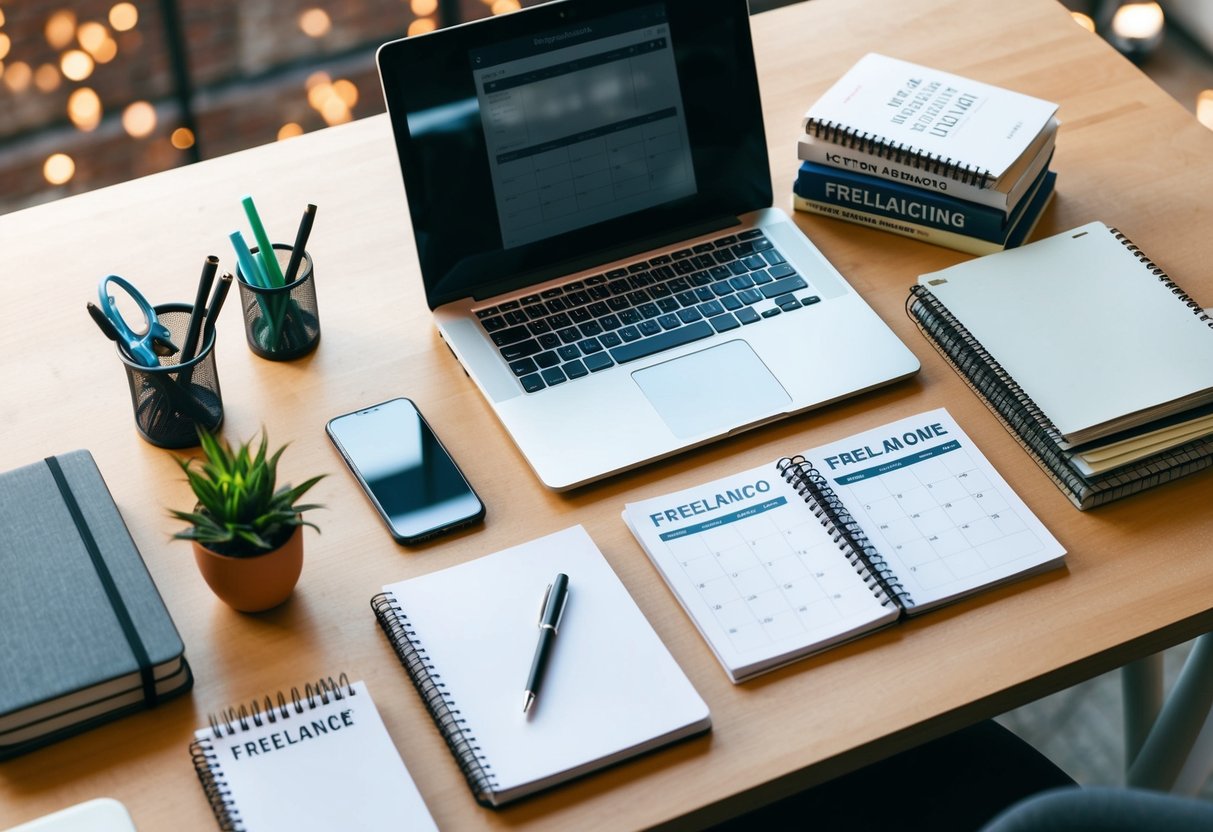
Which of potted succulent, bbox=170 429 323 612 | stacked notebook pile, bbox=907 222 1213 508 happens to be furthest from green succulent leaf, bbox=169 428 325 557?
stacked notebook pile, bbox=907 222 1213 508

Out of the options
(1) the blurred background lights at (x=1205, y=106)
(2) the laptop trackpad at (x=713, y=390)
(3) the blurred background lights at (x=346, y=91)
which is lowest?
(1) the blurred background lights at (x=1205, y=106)

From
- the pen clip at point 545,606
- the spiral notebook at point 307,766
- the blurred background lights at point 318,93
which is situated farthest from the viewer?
the blurred background lights at point 318,93

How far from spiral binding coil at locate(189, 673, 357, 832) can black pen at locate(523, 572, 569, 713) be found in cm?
13

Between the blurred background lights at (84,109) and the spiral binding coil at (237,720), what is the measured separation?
194 centimetres

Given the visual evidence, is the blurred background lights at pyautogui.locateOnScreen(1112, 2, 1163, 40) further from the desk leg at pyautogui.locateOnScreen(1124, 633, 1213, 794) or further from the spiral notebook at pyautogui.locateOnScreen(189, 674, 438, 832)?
the spiral notebook at pyautogui.locateOnScreen(189, 674, 438, 832)

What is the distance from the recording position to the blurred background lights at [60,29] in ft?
8.34

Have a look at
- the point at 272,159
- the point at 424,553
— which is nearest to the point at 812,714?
the point at 424,553

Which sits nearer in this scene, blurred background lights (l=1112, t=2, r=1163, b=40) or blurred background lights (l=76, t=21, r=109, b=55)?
blurred background lights (l=76, t=21, r=109, b=55)

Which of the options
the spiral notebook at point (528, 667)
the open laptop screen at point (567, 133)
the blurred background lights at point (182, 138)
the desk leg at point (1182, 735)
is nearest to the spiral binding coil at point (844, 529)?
the spiral notebook at point (528, 667)

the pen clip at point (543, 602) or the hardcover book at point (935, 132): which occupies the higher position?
the hardcover book at point (935, 132)

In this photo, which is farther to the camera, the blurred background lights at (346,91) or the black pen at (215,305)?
the blurred background lights at (346,91)

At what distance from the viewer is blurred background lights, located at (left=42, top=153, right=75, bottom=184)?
8.62 feet

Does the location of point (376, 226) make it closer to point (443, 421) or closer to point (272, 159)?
point (272, 159)

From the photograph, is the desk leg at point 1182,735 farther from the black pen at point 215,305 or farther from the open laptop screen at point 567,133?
the black pen at point 215,305
